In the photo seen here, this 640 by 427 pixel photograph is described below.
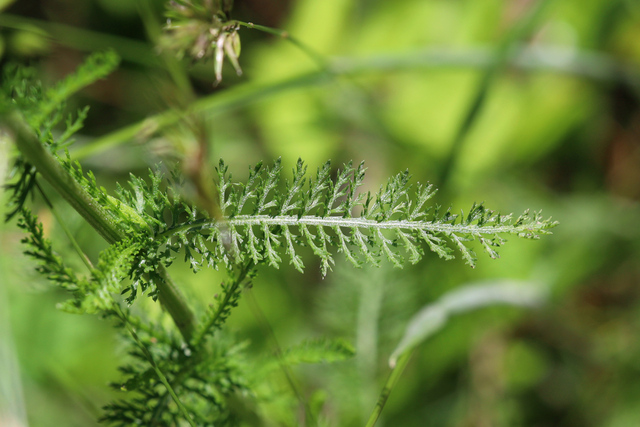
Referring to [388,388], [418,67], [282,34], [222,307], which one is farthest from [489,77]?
[222,307]

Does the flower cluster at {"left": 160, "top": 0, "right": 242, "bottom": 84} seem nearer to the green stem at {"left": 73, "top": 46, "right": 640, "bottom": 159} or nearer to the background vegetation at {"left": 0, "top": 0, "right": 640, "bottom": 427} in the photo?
the green stem at {"left": 73, "top": 46, "right": 640, "bottom": 159}

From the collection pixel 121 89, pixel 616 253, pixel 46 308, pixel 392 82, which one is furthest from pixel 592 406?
pixel 121 89

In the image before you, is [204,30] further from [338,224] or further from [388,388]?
[388,388]

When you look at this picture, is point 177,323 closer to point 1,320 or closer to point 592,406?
point 1,320

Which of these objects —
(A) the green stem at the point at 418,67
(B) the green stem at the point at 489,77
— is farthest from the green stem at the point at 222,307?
(B) the green stem at the point at 489,77

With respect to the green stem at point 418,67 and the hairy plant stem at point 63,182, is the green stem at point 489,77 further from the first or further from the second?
the hairy plant stem at point 63,182

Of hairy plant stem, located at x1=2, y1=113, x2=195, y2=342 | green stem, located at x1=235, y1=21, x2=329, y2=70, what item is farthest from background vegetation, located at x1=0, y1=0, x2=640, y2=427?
hairy plant stem, located at x1=2, y1=113, x2=195, y2=342

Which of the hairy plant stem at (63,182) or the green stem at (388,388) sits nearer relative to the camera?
the hairy plant stem at (63,182)

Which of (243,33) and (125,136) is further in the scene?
(243,33)
